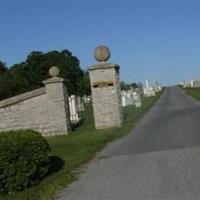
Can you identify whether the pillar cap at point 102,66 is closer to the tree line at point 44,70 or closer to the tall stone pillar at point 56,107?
the tall stone pillar at point 56,107

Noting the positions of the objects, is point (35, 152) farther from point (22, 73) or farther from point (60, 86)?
point (22, 73)

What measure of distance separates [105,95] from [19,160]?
10.0 meters

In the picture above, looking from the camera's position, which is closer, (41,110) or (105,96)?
(41,110)

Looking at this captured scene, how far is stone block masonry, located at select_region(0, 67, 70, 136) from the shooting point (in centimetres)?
1853

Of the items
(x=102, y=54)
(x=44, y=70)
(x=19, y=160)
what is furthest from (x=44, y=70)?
(x=19, y=160)

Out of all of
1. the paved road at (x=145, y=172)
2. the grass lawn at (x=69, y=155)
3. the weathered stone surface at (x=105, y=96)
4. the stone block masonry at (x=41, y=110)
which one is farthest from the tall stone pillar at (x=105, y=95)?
the paved road at (x=145, y=172)

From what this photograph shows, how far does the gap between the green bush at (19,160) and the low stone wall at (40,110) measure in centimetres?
891

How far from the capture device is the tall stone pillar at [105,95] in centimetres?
1883

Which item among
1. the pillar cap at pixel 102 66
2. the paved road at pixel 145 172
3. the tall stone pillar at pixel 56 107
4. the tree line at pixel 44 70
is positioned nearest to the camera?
the paved road at pixel 145 172

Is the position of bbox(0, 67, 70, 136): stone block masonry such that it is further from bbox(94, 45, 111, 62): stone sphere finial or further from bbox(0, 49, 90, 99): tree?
bbox(0, 49, 90, 99): tree

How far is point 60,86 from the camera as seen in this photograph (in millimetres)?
18688

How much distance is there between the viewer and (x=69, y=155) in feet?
42.1

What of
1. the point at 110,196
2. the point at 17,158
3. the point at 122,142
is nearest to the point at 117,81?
the point at 122,142

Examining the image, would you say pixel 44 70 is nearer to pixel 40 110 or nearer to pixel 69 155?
pixel 40 110
